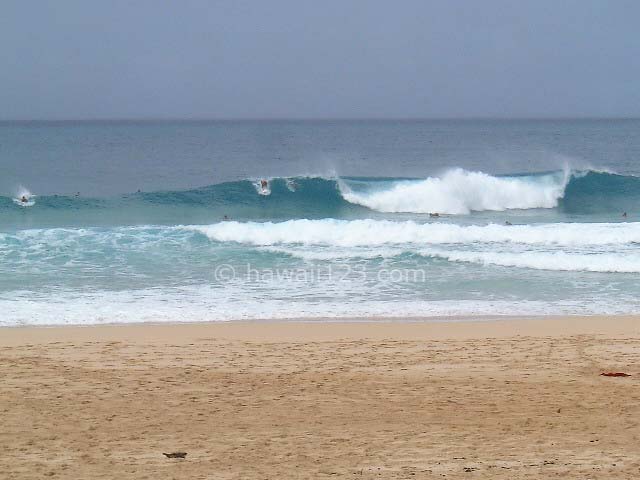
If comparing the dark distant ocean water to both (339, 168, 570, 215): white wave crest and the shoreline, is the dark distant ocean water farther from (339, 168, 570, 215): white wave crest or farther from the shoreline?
the shoreline

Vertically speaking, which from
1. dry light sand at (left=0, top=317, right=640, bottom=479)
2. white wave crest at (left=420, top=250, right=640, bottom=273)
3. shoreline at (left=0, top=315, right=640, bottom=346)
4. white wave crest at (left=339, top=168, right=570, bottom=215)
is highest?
white wave crest at (left=339, top=168, right=570, bottom=215)

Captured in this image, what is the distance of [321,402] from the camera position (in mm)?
6773

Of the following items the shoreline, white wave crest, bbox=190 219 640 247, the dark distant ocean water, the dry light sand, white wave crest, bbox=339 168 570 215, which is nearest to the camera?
the dry light sand

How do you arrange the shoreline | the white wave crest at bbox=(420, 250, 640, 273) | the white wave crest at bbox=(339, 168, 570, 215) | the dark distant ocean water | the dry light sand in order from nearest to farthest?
the dry light sand
the shoreline
the dark distant ocean water
the white wave crest at bbox=(420, 250, 640, 273)
the white wave crest at bbox=(339, 168, 570, 215)

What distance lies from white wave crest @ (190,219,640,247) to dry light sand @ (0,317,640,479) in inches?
287

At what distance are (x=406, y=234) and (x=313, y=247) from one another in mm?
2374

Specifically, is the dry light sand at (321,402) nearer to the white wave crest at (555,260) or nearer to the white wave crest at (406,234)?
the white wave crest at (555,260)

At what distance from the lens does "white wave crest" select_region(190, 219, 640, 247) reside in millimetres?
16859

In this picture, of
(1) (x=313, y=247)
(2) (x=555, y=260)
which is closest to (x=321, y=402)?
(2) (x=555, y=260)

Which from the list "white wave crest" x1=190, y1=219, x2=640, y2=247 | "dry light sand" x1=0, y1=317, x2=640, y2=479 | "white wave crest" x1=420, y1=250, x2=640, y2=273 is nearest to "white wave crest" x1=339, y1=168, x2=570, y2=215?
"white wave crest" x1=190, y1=219, x2=640, y2=247

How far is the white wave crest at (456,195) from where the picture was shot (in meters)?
24.5

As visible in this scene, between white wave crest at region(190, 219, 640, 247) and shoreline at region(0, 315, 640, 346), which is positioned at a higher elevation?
white wave crest at region(190, 219, 640, 247)

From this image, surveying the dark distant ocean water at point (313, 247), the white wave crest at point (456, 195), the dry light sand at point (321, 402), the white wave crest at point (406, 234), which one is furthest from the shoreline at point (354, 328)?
the white wave crest at point (456, 195)

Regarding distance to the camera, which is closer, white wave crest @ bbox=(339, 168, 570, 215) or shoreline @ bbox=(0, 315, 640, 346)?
shoreline @ bbox=(0, 315, 640, 346)
